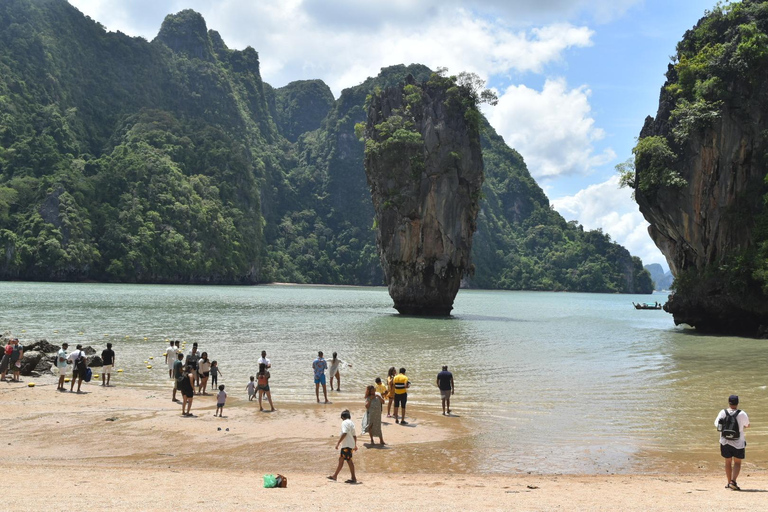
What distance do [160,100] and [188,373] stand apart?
163 m

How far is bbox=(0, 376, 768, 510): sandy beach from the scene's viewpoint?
877 cm

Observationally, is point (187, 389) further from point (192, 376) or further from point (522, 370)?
point (522, 370)

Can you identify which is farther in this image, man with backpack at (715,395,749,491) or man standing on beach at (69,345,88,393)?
man standing on beach at (69,345,88,393)

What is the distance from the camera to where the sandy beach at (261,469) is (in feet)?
28.8

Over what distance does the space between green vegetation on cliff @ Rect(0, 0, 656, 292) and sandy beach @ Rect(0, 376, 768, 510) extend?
93555mm

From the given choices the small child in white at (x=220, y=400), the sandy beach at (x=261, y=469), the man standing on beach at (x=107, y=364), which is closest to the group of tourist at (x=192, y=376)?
the small child in white at (x=220, y=400)

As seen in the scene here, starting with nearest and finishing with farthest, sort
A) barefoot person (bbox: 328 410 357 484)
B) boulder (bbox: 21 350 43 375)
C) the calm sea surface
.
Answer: barefoot person (bbox: 328 410 357 484) → the calm sea surface → boulder (bbox: 21 350 43 375)

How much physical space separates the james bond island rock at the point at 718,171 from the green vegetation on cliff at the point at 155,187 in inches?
3502

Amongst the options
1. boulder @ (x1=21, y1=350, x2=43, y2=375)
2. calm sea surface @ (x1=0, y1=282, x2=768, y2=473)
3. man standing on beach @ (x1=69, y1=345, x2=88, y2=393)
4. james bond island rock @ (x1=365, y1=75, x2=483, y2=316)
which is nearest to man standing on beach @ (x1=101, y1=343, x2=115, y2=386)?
man standing on beach @ (x1=69, y1=345, x2=88, y2=393)

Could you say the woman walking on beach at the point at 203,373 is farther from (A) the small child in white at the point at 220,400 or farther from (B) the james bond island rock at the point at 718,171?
(B) the james bond island rock at the point at 718,171

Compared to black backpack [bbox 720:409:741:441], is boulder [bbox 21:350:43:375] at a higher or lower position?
lower

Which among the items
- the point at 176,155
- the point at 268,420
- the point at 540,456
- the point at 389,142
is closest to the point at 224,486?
the point at 268,420

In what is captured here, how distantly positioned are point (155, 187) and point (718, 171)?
104 meters

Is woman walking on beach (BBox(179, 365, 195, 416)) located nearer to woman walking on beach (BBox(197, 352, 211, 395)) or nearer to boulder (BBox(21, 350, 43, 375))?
woman walking on beach (BBox(197, 352, 211, 395))
